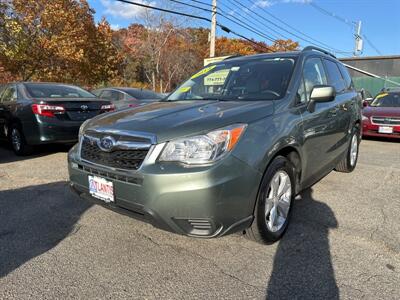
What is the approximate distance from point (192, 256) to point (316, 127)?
1883 millimetres

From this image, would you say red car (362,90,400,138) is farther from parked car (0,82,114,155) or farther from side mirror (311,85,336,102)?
parked car (0,82,114,155)

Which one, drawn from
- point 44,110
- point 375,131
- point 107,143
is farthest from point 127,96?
point 107,143

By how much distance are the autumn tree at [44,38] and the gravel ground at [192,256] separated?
45.0 feet

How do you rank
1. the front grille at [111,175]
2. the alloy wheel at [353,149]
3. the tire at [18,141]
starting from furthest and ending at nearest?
the tire at [18,141], the alloy wheel at [353,149], the front grille at [111,175]

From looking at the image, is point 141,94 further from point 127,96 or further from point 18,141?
point 18,141

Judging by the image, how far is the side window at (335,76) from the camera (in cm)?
460

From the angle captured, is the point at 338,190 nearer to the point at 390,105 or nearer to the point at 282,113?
the point at 282,113

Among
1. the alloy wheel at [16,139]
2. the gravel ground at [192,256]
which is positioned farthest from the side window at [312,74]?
the alloy wheel at [16,139]

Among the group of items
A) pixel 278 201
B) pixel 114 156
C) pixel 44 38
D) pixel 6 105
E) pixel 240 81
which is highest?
pixel 44 38

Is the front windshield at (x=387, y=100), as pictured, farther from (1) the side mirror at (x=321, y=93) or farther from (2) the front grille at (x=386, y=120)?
(1) the side mirror at (x=321, y=93)

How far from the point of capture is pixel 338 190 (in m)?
4.66

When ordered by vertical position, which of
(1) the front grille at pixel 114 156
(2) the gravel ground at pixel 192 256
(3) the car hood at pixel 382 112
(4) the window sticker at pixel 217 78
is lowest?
(2) the gravel ground at pixel 192 256

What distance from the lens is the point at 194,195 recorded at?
243 cm

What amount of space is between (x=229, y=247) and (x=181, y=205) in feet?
2.79
